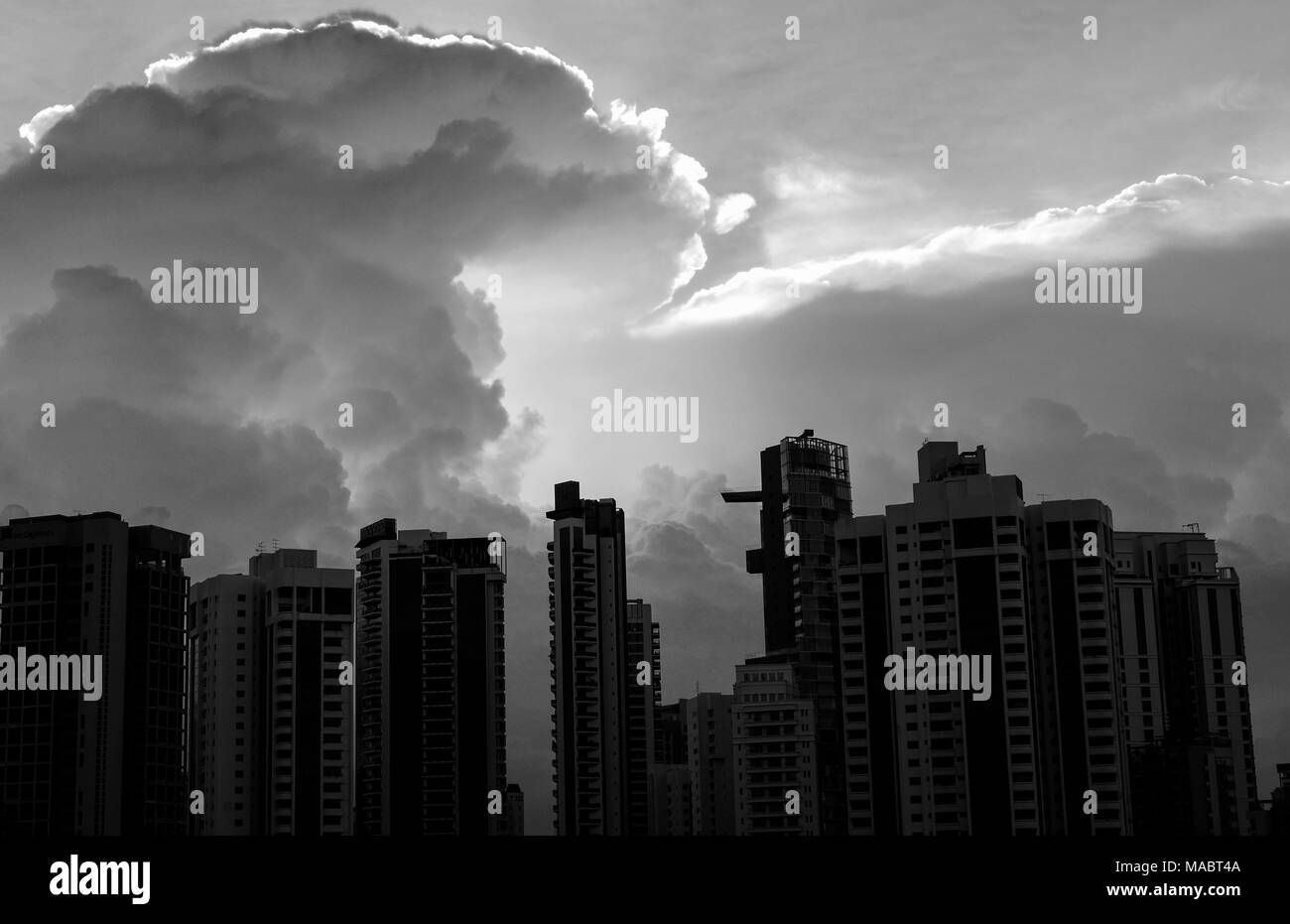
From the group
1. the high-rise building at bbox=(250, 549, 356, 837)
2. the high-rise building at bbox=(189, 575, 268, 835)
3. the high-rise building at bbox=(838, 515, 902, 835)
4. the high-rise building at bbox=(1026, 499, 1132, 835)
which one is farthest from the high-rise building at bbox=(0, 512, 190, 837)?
the high-rise building at bbox=(1026, 499, 1132, 835)

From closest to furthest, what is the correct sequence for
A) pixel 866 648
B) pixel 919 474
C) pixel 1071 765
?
1. pixel 1071 765
2. pixel 866 648
3. pixel 919 474

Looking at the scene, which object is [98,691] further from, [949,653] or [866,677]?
[949,653]

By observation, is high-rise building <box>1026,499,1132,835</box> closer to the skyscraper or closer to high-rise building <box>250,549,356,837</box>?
the skyscraper

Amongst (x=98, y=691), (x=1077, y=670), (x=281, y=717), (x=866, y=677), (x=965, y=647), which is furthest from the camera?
(x=281, y=717)

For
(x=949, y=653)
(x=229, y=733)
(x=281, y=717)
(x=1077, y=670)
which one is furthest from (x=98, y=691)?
(x=1077, y=670)
